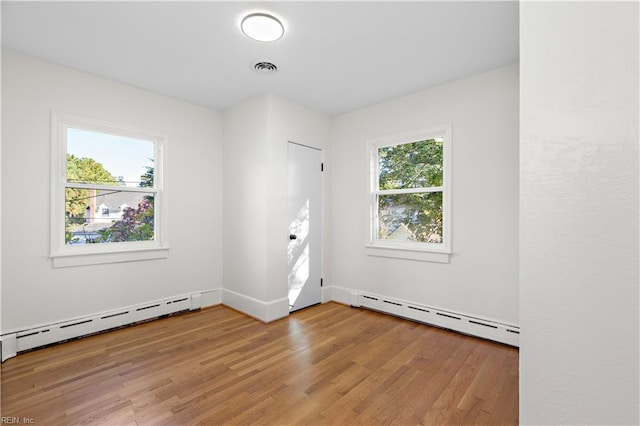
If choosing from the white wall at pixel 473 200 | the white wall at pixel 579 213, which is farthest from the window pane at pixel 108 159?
the white wall at pixel 579 213

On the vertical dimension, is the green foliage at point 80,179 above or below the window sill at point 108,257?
above

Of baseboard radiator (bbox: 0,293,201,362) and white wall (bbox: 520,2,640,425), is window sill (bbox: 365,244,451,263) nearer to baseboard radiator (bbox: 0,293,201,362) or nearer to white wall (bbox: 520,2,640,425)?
white wall (bbox: 520,2,640,425)

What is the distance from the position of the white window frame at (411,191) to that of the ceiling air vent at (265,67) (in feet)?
5.11

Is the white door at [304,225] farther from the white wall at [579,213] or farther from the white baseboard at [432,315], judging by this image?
the white wall at [579,213]

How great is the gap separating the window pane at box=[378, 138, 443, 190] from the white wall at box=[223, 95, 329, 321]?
106 cm

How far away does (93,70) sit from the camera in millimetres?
2938

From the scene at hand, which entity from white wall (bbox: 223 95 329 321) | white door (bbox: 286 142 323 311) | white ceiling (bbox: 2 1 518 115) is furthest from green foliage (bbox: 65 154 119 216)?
white door (bbox: 286 142 323 311)

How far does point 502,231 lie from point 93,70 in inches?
171

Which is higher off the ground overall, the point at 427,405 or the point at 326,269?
the point at 326,269

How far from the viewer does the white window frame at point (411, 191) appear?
321 centimetres


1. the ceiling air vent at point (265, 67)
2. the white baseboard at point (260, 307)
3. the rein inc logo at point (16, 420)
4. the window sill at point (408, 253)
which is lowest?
the rein inc logo at point (16, 420)

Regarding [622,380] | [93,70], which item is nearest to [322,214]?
[93,70]

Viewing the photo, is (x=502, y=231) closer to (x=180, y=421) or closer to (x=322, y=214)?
(x=322, y=214)

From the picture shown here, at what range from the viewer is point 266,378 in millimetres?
2217
